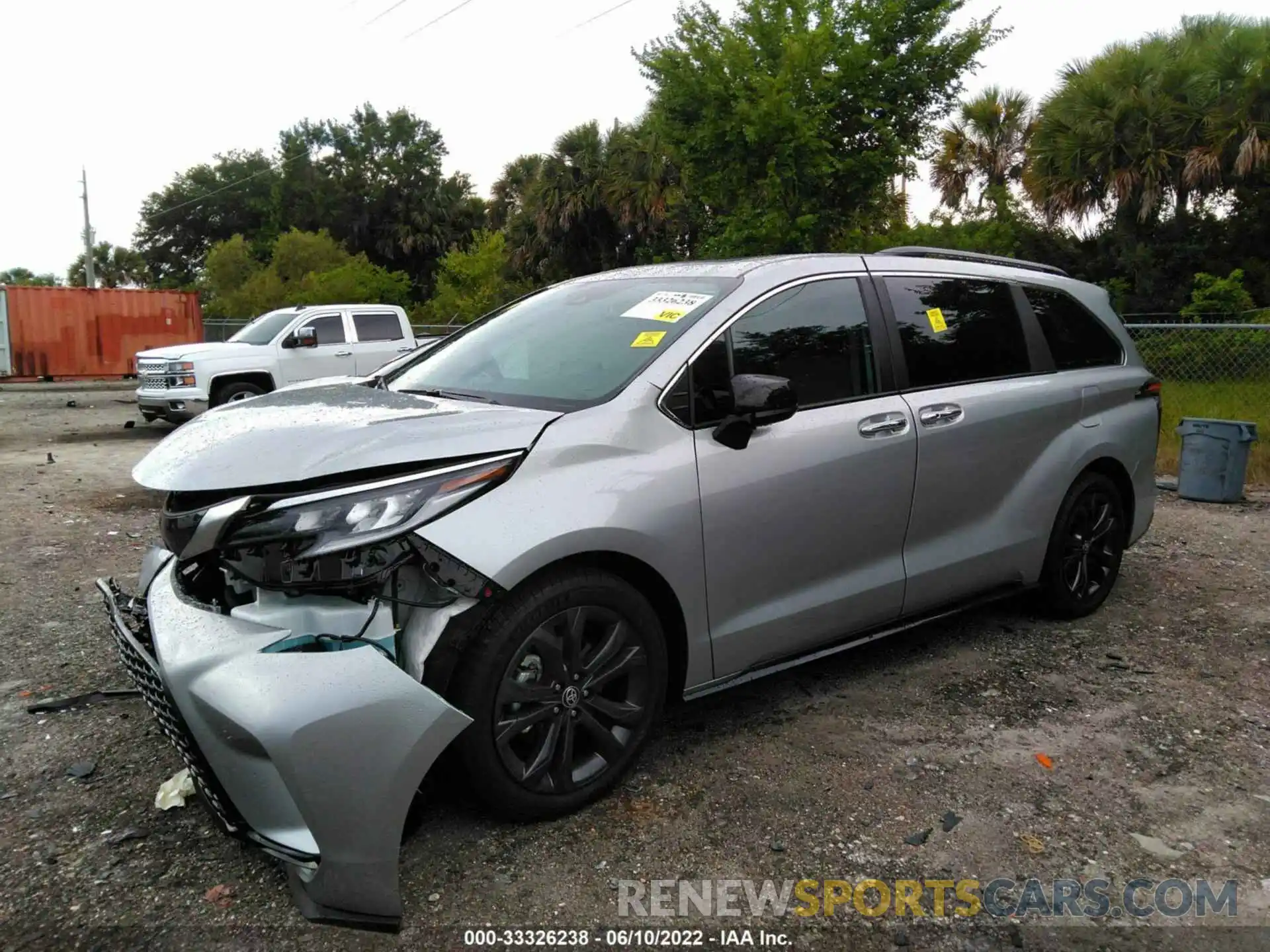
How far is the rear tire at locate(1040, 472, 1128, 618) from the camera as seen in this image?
15.3 feet

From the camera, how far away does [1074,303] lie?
4.93 meters

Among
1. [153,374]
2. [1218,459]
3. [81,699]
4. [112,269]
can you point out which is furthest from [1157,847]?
[112,269]

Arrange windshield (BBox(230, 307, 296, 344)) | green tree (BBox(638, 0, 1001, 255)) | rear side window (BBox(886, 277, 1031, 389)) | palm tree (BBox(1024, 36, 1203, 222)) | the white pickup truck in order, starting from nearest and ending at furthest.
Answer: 1. rear side window (BBox(886, 277, 1031, 389))
2. the white pickup truck
3. windshield (BBox(230, 307, 296, 344))
4. green tree (BBox(638, 0, 1001, 255))
5. palm tree (BBox(1024, 36, 1203, 222))

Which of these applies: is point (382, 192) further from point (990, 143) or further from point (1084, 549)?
point (1084, 549)

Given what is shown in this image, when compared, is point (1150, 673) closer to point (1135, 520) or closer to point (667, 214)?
point (1135, 520)

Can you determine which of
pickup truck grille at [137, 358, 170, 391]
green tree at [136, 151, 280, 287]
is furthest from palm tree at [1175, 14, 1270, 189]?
green tree at [136, 151, 280, 287]

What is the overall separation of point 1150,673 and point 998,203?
25.3m

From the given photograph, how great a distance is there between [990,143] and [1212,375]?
824 inches

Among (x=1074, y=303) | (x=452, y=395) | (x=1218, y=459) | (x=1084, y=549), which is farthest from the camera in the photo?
(x=1218, y=459)

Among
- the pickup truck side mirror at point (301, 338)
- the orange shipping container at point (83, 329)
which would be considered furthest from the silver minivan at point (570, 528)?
the orange shipping container at point (83, 329)

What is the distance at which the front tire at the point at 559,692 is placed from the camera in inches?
106

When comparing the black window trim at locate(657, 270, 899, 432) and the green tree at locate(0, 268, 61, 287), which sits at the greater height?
the green tree at locate(0, 268, 61, 287)

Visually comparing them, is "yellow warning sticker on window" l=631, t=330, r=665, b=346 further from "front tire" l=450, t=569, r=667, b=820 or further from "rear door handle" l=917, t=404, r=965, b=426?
"rear door handle" l=917, t=404, r=965, b=426

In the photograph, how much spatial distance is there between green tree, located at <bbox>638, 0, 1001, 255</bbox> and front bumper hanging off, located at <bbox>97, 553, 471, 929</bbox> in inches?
558
